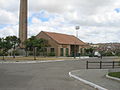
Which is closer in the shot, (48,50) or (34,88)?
(34,88)

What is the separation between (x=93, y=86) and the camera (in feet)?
37.0

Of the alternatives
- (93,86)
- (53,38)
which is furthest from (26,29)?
(93,86)

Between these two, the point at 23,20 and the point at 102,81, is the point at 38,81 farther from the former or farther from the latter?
the point at 23,20

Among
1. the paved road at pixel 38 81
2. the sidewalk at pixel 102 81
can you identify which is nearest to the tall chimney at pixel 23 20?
the paved road at pixel 38 81

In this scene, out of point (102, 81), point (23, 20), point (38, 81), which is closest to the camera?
point (102, 81)

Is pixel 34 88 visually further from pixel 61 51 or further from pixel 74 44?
pixel 74 44

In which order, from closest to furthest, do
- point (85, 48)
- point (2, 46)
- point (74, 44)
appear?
point (2, 46) < point (74, 44) < point (85, 48)

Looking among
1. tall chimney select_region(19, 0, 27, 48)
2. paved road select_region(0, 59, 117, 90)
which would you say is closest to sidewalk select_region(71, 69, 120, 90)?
paved road select_region(0, 59, 117, 90)

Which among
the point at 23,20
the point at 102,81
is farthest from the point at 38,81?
the point at 23,20

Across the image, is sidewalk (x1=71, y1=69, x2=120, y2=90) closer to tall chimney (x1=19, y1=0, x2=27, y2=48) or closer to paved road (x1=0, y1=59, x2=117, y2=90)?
paved road (x1=0, y1=59, x2=117, y2=90)

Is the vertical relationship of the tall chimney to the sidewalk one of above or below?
above

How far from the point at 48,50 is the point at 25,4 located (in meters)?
16.2

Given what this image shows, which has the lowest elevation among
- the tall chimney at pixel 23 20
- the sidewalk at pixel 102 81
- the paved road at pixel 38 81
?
the paved road at pixel 38 81

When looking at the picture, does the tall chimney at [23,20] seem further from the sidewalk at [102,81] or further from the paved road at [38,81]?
the sidewalk at [102,81]
